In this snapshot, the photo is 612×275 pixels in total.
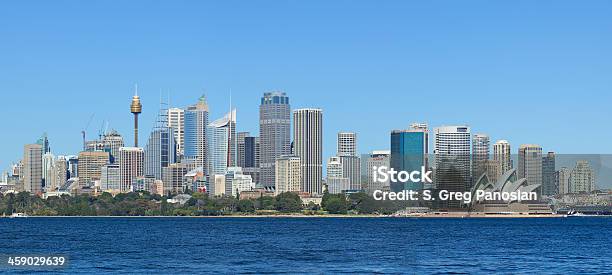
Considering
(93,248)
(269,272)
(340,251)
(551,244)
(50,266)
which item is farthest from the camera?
(551,244)

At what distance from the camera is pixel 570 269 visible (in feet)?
201

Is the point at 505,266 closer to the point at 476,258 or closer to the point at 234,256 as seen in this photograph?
Answer: the point at 476,258

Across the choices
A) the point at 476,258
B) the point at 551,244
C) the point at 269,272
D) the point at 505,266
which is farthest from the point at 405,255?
the point at 551,244

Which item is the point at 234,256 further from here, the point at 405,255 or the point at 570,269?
the point at 570,269

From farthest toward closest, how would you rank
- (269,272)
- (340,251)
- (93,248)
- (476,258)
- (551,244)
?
(551,244) → (93,248) → (340,251) → (476,258) → (269,272)

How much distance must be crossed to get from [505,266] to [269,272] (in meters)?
13.8

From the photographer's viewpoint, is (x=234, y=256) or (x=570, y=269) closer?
(x=570, y=269)

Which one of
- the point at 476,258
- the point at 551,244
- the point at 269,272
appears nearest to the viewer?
the point at 269,272

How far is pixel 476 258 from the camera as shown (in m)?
67.9

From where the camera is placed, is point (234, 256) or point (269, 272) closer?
point (269, 272)

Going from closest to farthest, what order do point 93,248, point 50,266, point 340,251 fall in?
1. point 50,266
2. point 340,251
3. point 93,248

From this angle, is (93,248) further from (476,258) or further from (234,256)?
(476,258)

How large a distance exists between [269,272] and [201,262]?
8.22 meters

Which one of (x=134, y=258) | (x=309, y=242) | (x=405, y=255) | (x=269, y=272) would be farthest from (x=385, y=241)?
(x=269, y=272)
